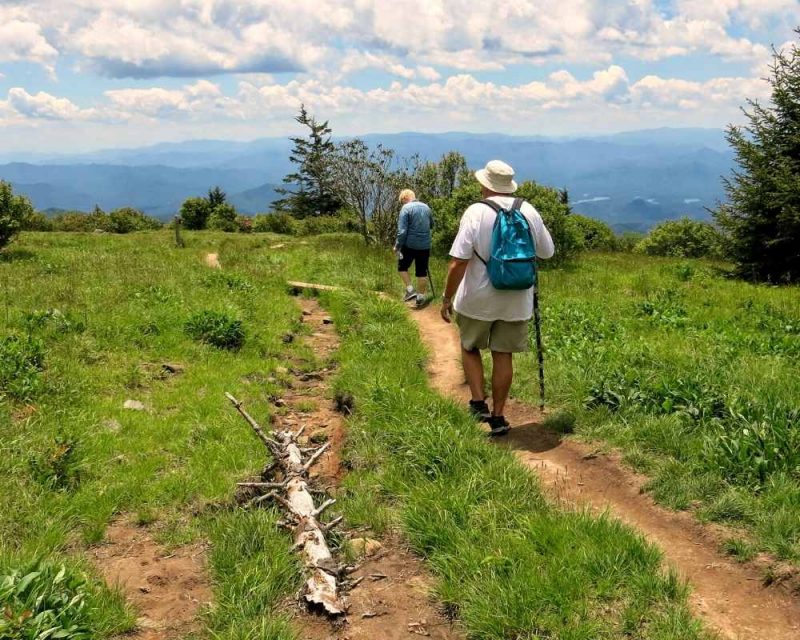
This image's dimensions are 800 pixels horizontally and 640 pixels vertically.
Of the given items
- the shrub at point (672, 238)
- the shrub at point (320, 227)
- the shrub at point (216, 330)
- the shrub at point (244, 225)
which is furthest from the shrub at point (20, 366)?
the shrub at point (672, 238)

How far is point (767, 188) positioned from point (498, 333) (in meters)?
14.8

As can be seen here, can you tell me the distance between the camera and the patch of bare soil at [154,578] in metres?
3.82

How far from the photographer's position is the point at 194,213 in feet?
230

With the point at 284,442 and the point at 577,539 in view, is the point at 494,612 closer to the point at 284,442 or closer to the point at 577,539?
the point at 577,539

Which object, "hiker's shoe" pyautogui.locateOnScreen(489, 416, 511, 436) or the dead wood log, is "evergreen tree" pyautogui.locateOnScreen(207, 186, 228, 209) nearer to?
"hiker's shoe" pyautogui.locateOnScreen(489, 416, 511, 436)

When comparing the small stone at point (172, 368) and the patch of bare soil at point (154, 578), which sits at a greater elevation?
the small stone at point (172, 368)

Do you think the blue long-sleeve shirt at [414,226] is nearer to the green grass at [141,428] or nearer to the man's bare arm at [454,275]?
the green grass at [141,428]

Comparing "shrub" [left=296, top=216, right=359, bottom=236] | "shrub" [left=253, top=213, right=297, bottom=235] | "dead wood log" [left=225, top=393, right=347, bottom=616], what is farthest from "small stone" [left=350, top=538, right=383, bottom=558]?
"shrub" [left=253, top=213, right=297, bottom=235]

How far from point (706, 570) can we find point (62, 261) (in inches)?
680

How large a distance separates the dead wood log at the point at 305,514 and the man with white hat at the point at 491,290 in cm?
220

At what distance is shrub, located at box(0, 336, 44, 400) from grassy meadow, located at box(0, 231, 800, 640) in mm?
29

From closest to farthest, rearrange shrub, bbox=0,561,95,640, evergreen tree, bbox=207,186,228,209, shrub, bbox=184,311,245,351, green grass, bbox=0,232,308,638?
shrub, bbox=0,561,95,640
green grass, bbox=0,232,308,638
shrub, bbox=184,311,245,351
evergreen tree, bbox=207,186,228,209

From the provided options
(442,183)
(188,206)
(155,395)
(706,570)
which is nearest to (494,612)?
(706,570)

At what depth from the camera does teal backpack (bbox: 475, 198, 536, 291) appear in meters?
6.09
